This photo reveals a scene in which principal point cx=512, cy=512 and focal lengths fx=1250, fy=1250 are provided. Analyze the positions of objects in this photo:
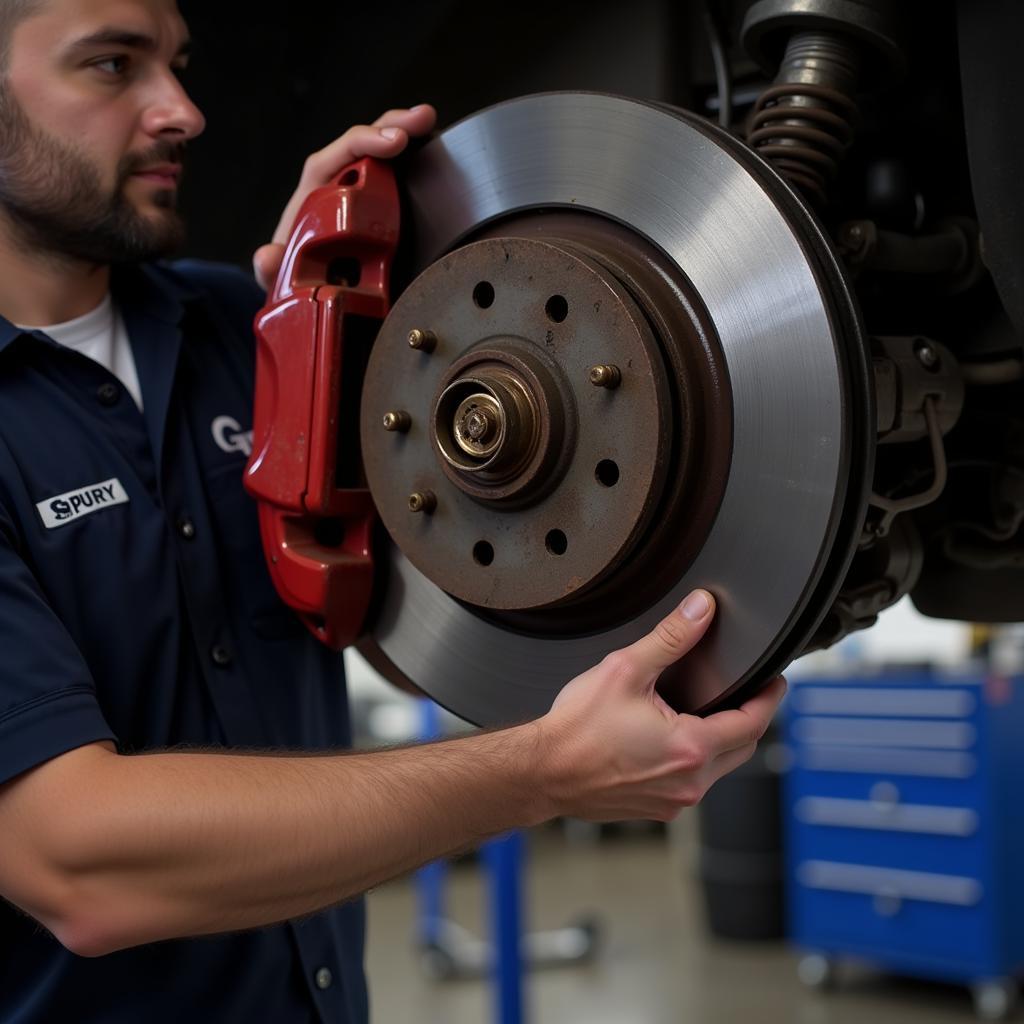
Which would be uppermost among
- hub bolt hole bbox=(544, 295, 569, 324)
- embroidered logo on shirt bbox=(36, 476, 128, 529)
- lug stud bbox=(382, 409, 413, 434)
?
hub bolt hole bbox=(544, 295, 569, 324)

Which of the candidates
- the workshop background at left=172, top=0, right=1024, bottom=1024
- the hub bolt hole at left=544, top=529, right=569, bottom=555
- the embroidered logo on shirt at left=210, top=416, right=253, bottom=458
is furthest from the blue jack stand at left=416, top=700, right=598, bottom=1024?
the hub bolt hole at left=544, top=529, right=569, bottom=555

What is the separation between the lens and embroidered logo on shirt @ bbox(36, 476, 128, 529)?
84cm

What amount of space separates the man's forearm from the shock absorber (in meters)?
0.35

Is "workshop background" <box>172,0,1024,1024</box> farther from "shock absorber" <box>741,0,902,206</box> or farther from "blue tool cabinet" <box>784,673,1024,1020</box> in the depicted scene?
"shock absorber" <box>741,0,902,206</box>

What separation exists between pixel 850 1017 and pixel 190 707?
8.27ft

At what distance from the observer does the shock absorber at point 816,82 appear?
2.25 ft

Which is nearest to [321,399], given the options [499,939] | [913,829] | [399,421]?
[399,421]

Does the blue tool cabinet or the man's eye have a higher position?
the man's eye

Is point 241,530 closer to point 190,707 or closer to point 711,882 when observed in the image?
point 190,707

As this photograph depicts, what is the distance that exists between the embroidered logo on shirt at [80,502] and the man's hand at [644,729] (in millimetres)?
384

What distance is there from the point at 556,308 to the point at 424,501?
13cm

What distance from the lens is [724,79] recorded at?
807 mm

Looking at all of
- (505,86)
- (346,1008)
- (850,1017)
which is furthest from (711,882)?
(505,86)

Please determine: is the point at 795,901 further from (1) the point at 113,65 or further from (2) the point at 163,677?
(1) the point at 113,65
